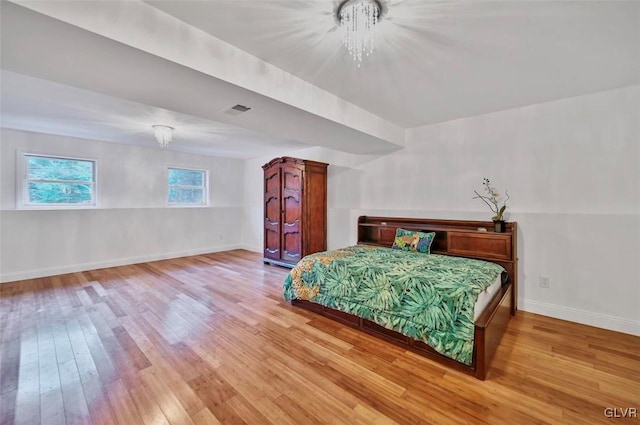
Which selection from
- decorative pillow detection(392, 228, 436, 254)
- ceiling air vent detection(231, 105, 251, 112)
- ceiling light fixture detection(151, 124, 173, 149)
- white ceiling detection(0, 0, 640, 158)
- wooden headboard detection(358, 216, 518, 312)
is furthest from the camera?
ceiling light fixture detection(151, 124, 173, 149)

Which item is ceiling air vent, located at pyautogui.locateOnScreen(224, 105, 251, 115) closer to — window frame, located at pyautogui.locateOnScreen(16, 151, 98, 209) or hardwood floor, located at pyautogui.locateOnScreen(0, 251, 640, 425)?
hardwood floor, located at pyautogui.locateOnScreen(0, 251, 640, 425)

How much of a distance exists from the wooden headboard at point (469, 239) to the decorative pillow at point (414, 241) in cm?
16

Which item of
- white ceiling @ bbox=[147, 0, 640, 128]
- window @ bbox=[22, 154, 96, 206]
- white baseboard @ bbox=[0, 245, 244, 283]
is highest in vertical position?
white ceiling @ bbox=[147, 0, 640, 128]

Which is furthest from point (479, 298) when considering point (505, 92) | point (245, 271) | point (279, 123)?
point (245, 271)

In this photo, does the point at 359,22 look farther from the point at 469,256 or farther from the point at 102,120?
the point at 102,120

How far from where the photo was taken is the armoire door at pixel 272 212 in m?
5.08

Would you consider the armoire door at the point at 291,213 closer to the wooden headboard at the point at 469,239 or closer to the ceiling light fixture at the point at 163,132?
the wooden headboard at the point at 469,239

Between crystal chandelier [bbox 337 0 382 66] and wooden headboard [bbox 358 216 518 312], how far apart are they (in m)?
2.42

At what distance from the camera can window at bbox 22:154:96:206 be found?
433 cm

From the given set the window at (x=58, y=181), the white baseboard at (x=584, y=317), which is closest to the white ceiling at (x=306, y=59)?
the window at (x=58, y=181)

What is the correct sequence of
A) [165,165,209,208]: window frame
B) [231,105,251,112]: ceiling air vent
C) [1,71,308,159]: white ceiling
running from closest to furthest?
[231,105,251,112]: ceiling air vent → [1,71,308,159]: white ceiling → [165,165,209,208]: window frame

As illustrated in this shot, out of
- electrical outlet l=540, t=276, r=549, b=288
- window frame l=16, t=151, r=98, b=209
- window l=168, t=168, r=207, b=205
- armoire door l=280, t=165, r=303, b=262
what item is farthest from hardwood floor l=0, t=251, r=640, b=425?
window l=168, t=168, r=207, b=205

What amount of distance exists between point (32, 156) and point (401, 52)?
5933 mm

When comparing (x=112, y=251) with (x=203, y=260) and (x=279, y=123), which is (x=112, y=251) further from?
(x=279, y=123)
